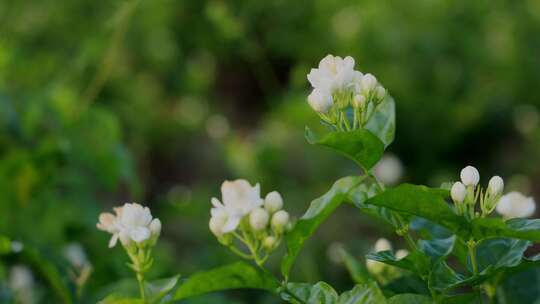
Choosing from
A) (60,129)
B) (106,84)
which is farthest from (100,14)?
(60,129)

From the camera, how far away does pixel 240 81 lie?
410 centimetres

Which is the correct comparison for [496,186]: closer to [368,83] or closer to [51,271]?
[368,83]

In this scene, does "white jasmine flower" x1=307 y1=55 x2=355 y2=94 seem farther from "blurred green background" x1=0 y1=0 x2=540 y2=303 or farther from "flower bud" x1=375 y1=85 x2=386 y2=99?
"blurred green background" x1=0 y1=0 x2=540 y2=303

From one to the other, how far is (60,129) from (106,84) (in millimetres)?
1330

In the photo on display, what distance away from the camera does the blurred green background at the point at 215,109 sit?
204cm

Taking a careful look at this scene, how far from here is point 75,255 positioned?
1859 millimetres

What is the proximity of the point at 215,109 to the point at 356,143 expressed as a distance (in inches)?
110

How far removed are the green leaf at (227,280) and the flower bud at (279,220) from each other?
6cm

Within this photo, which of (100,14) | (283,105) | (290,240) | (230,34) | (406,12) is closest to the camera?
(290,240)

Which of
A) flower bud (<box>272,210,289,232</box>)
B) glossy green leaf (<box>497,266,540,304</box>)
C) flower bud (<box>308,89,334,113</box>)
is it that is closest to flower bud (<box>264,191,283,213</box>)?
flower bud (<box>272,210,289,232</box>)

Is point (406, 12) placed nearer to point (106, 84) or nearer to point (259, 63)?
point (259, 63)

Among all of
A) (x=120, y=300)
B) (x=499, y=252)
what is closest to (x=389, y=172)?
(x=499, y=252)

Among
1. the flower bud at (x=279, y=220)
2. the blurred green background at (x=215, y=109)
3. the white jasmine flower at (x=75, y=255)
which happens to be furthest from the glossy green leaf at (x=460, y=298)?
the white jasmine flower at (x=75, y=255)

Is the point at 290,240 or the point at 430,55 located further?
the point at 430,55
